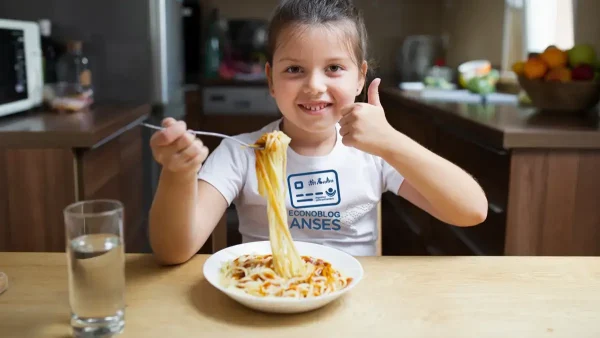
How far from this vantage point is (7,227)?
1717 millimetres

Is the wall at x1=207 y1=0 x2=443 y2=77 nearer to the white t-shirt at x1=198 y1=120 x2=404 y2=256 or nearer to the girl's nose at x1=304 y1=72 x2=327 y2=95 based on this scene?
the white t-shirt at x1=198 y1=120 x2=404 y2=256

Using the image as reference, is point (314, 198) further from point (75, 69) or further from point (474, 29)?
point (474, 29)

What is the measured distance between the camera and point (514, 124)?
1839mm

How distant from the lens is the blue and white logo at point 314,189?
4.06 ft

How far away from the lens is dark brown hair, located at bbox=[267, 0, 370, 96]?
118cm

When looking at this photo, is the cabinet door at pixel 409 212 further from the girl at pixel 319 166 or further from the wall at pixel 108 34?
the girl at pixel 319 166

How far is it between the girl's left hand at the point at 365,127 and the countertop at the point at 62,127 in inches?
38.6

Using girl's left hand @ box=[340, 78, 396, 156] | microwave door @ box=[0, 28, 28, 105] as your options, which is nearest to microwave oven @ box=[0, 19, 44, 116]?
microwave door @ box=[0, 28, 28, 105]

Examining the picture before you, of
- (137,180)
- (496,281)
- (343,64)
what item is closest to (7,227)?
(137,180)

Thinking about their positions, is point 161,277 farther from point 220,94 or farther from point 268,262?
point 220,94

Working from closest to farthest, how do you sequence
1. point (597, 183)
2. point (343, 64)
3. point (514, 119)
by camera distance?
point (343, 64)
point (597, 183)
point (514, 119)

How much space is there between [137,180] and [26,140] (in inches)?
34.1

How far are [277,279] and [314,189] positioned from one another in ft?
1.44

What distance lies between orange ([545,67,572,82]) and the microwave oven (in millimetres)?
1898
